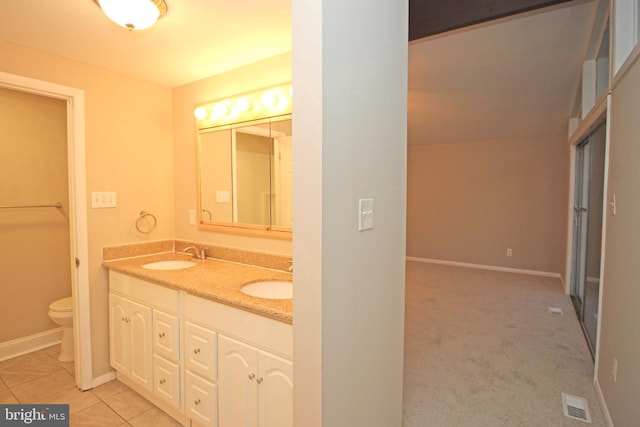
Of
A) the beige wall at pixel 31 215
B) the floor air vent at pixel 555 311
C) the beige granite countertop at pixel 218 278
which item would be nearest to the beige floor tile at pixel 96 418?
the beige granite countertop at pixel 218 278

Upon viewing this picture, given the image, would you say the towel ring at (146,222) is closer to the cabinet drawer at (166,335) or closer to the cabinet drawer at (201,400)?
the cabinet drawer at (166,335)

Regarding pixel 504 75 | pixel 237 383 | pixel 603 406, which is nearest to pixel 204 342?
pixel 237 383

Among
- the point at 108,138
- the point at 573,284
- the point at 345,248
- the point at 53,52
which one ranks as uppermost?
the point at 53,52

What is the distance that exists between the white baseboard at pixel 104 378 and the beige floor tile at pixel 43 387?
153mm

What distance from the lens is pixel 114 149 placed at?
2465 millimetres

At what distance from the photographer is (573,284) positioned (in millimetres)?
4070

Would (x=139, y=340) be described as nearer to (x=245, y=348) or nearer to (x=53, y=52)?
(x=245, y=348)

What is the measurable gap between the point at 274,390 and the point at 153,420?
42.5 inches

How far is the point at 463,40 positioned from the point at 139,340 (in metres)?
3.44

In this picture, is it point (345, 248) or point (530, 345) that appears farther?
point (530, 345)

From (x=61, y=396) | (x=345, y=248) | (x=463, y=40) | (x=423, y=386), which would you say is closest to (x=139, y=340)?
(x=61, y=396)

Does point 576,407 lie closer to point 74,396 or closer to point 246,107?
point 246,107

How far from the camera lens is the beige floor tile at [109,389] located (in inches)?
88.9

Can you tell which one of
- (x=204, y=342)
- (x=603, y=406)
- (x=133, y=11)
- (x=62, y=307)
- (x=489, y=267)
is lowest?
(x=603, y=406)
